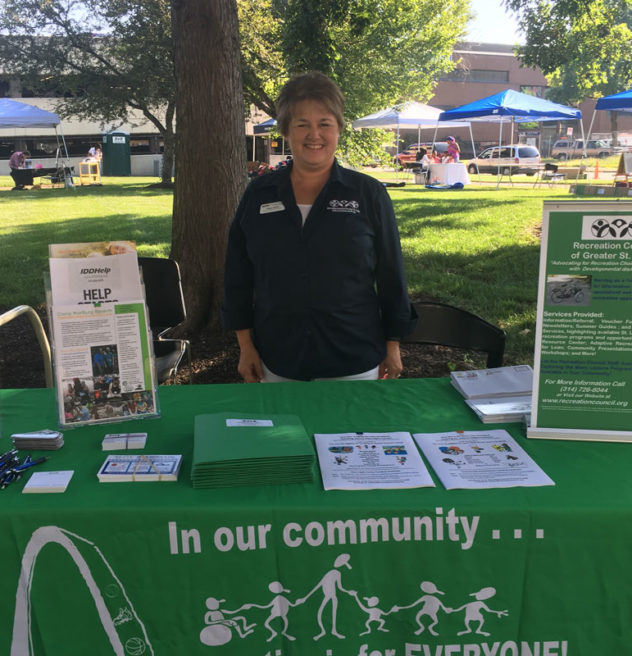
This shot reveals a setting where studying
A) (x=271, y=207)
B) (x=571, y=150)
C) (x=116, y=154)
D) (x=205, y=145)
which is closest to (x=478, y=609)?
(x=271, y=207)

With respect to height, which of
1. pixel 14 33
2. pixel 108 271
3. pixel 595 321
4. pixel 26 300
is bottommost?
pixel 26 300

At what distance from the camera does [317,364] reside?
2.35 m

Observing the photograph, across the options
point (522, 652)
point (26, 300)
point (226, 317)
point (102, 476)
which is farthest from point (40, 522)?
point (26, 300)

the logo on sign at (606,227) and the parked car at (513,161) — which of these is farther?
the parked car at (513,161)

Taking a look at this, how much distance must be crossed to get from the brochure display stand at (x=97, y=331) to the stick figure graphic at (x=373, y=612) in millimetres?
846

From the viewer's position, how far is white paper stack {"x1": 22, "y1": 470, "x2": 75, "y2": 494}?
143cm

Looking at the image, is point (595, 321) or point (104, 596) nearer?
point (104, 596)

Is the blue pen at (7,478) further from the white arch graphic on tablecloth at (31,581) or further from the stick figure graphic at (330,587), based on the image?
the stick figure graphic at (330,587)

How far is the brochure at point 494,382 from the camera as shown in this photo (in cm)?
194

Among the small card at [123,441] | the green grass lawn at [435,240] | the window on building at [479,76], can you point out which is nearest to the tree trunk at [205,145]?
the green grass lawn at [435,240]

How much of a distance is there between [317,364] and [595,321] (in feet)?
3.44

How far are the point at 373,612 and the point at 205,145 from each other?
3754mm

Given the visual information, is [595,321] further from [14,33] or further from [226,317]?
[14,33]

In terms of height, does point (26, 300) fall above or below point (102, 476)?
below
